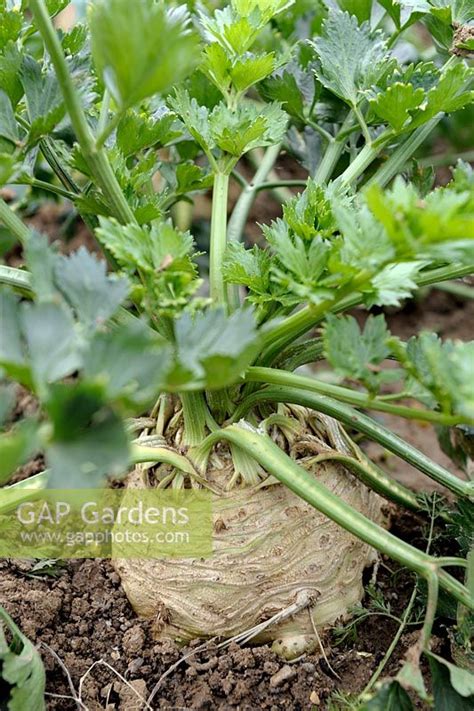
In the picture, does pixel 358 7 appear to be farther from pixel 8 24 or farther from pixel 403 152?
pixel 8 24

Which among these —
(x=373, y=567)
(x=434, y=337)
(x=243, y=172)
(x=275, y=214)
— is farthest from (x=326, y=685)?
(x=243, y=172)

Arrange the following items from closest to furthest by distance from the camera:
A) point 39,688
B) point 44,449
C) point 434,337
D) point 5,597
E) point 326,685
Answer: point 44,449, point 434,337, point 39,688, point 326,685, point 5,597

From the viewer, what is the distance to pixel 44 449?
719mm

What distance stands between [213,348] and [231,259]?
0.31 m

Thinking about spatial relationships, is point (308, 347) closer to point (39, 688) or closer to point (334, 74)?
point (334, 74)

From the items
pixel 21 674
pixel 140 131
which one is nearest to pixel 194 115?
pixel 140 131

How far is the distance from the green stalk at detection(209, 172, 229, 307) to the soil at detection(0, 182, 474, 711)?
47 centimetres

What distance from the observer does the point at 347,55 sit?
1221 mm

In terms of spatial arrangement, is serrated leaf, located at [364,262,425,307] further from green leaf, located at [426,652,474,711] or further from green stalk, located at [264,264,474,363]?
green leaf, located at [426,652,474,711]

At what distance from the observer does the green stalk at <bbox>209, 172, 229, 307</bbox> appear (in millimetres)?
1141

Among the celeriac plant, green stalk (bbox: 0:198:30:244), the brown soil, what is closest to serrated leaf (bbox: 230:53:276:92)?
the celeriac plant

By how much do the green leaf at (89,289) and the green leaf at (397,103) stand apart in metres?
0.50

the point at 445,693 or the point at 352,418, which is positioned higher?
the point at 352,418

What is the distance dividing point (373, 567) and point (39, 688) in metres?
0.54
